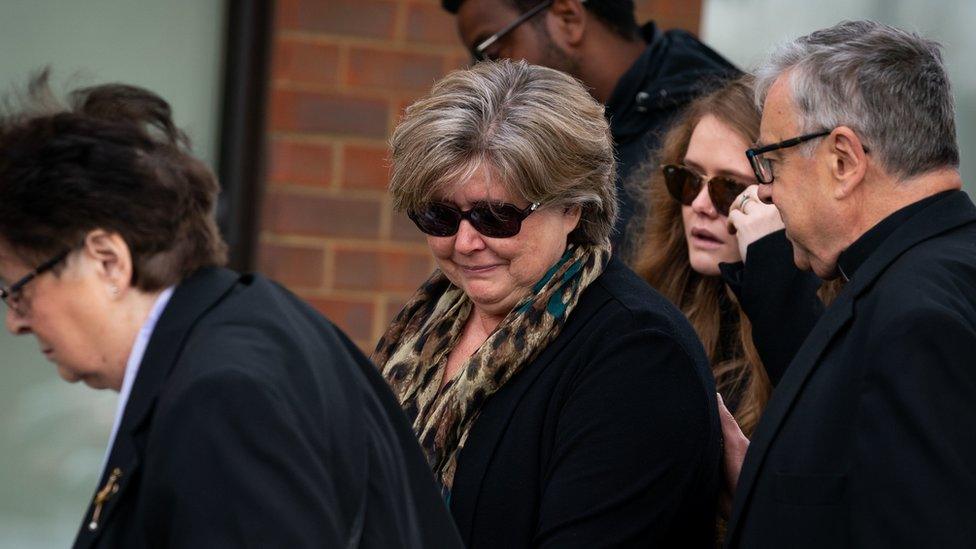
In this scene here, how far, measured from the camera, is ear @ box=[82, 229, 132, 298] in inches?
80.8

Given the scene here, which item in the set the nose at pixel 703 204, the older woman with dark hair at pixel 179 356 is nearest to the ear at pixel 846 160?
the older woman with dark hair at pixel 179 356

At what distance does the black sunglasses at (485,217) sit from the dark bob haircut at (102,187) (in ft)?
2.41

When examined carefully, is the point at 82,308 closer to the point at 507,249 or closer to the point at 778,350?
the point at 507,249

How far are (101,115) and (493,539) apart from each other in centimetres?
99

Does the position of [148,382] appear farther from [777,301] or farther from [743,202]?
[743,202]

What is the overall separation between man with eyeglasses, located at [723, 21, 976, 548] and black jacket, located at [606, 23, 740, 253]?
1321 mm

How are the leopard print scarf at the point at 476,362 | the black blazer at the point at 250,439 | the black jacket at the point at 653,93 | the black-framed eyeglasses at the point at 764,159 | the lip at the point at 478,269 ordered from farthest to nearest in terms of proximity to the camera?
the black jacket at the point at 653,93, the lip at the point at 478,269, the leopard print scarf at the point at 476,362, the black-framed eyeglasses at the point at 764,159, the black blazer at the point at 250,439

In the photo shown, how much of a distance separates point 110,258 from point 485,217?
2.89 ft

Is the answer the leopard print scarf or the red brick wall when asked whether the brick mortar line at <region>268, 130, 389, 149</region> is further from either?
the leopard print scarf

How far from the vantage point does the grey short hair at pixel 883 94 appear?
2.41 meters

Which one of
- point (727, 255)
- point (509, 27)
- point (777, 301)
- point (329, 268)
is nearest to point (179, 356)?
point (777, 301)

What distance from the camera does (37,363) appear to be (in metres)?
4.94

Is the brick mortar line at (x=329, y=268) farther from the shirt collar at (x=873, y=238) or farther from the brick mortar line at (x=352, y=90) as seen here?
the shirt collar at (x=873, y=238)

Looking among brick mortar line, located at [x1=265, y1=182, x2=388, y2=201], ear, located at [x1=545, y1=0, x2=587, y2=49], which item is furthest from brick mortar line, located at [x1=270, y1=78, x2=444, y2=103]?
ear, located at [x1=545, y1=0, x2=587, y2=49]
